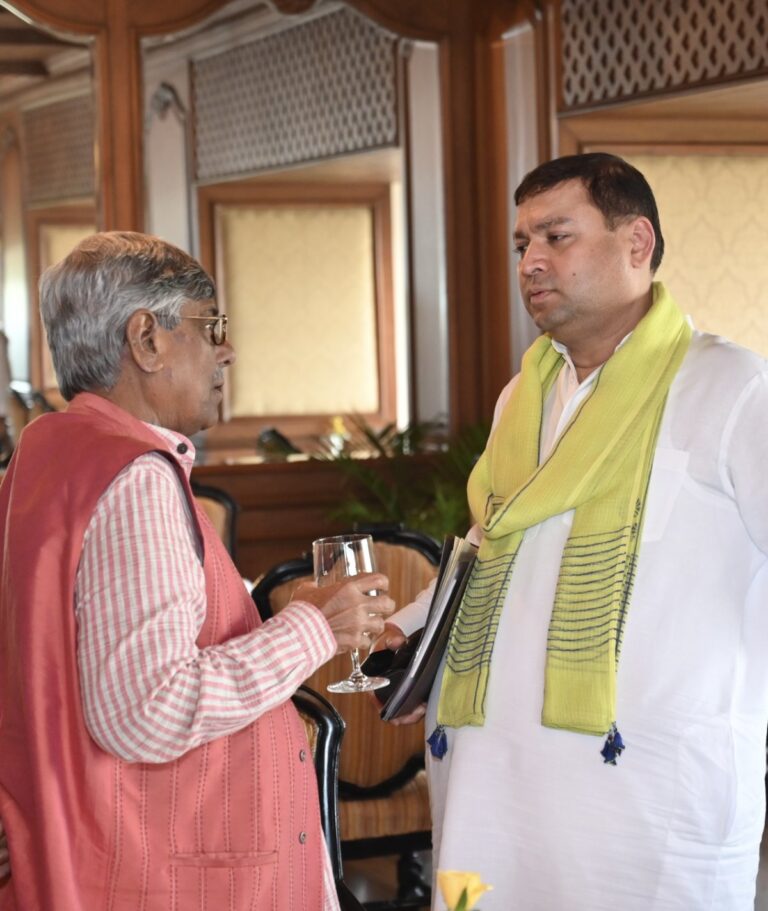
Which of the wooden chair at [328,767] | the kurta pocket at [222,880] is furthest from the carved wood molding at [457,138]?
the kurta pocket at [222,880]

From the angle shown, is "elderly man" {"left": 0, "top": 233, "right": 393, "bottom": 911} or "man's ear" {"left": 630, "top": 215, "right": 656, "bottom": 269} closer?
"elderly man" {"left": 0, "top": 233, "right": 393, "bottom": 911}

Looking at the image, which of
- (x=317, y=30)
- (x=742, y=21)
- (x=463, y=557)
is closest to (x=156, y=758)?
(x=463, y=557)

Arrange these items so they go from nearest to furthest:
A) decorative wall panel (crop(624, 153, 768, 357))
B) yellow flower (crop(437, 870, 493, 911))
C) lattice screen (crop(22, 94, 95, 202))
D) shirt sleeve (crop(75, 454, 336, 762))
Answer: yellow flower (crop(437, 870, 493, 911)) < shirt sleeve (crop(75, 454, 336, 762)) < decorative wall panel (crop(624, 153, 768, 357)) < lattice screen (crop(22, 94, 95, 202))

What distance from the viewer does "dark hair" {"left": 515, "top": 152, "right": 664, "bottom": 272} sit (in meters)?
2.02

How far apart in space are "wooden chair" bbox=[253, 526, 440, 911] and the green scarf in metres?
0.98

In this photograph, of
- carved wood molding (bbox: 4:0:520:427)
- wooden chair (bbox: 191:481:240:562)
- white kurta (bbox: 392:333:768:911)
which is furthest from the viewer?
carved wood molding (bbox: 4:0:520:427)

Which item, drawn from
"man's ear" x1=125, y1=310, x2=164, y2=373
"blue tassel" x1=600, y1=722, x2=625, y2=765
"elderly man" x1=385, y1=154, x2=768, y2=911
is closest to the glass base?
"elderly man" x1=385, y1=154, x2=768, y2=911

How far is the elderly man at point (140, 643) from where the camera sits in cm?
145

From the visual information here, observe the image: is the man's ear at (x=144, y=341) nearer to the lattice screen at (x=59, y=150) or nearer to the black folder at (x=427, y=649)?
the black folder at (x=427, y=649)

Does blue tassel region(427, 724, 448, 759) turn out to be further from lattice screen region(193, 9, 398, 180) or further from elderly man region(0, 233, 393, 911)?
lattice screen region(193, 9, 398, 180)

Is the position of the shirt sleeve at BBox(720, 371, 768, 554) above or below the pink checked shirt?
above

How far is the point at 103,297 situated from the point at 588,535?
0.80 meters

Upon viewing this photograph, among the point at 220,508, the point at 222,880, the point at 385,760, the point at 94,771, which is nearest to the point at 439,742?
the point at 222,880

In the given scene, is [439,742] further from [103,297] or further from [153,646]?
[103,297]
